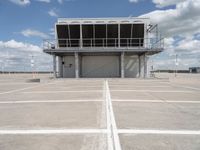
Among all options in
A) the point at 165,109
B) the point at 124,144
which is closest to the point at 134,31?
the point at 165,109

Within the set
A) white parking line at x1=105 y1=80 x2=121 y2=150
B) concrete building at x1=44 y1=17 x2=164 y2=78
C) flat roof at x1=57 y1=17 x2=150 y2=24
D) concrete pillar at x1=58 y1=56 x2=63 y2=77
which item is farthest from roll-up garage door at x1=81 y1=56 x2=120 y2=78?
white parking line at x1=105 y1=80 x2=121 y2=150

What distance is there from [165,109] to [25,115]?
16.4 ft

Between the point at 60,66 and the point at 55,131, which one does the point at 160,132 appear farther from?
the point at 60,66

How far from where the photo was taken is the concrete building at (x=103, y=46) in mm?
26922

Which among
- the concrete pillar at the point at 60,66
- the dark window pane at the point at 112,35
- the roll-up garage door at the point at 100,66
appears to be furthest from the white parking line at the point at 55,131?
the concrete pillar at the point at 60,66

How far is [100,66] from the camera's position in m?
30.8

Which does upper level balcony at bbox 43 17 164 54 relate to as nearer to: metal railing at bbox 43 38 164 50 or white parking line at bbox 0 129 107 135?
metal railing at bbox 43 38 164 50

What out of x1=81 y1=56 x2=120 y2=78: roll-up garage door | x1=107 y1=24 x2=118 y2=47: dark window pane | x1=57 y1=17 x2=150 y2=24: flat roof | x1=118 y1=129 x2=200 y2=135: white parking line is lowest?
x1=118 y1=129 x2=200 y2=135: white parking line

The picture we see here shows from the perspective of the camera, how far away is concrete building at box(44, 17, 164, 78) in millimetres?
26922

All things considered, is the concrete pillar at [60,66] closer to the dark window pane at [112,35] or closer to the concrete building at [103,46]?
the concrete building at [103,46]

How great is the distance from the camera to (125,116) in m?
6.85

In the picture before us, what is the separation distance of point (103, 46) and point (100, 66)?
3204mm

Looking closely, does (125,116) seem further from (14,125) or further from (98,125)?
(14,125)

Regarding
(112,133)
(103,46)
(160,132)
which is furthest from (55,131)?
(103,46)
